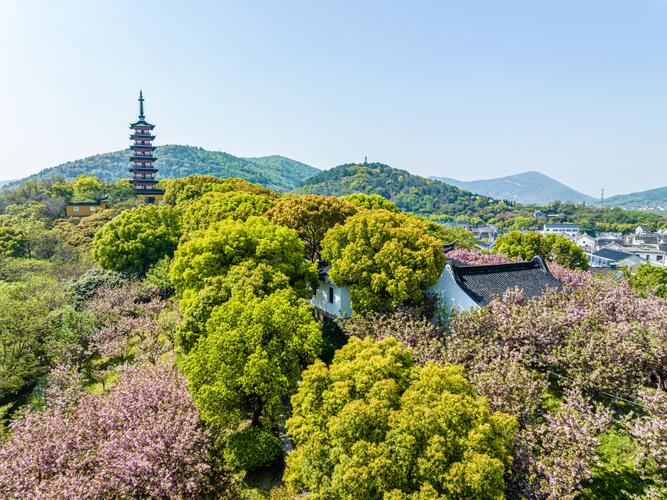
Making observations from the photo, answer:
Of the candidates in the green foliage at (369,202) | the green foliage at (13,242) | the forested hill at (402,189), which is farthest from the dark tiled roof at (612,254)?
the green foliage at (13,242)

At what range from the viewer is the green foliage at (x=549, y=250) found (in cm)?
3008

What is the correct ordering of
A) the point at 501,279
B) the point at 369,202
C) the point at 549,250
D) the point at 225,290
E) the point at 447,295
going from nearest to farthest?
1. the point at 225,290
2. the point at 447,295
3. the point at 501,279
4. the point at 549,250
5. the point at 369,202

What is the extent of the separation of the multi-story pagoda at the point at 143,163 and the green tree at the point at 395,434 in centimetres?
5581

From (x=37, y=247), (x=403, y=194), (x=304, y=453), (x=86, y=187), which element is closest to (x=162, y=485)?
(x=304, y=453)

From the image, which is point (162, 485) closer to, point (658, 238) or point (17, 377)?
point (17, 377)

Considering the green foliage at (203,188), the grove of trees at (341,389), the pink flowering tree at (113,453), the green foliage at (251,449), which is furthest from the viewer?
the green foliage at (203,188)

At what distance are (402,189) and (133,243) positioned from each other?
13655 centimetres

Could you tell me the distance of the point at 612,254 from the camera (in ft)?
209

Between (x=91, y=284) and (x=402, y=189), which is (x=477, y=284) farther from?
(x=402, y=189)

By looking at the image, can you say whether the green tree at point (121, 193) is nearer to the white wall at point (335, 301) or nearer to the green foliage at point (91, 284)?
the green foliage at point (91, 284)

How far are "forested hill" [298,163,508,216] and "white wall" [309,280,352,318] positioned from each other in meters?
116

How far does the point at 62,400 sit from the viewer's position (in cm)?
1214

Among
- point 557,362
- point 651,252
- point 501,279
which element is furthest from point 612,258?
point 557,362

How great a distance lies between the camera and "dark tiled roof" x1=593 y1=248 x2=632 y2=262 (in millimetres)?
62384
